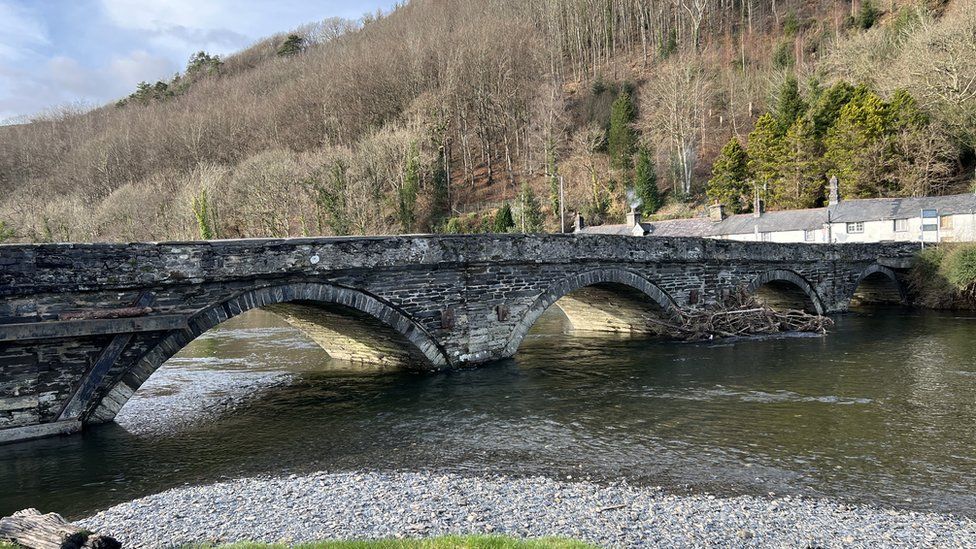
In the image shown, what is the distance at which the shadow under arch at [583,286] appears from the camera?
1653 centimetres

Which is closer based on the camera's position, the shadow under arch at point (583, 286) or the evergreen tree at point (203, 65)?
the shadow under arch at point (583, 286)

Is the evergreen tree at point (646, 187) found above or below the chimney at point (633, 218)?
above

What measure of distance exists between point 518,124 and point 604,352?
47.6 metres

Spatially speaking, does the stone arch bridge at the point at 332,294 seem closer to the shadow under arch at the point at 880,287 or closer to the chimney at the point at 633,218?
the shadow under arch at the point at 880,287

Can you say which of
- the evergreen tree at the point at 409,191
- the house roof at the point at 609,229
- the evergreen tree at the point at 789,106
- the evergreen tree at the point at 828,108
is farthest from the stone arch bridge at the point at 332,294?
the evergreen tree at the point at 789,106

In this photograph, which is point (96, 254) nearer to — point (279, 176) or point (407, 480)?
point (407, 480)

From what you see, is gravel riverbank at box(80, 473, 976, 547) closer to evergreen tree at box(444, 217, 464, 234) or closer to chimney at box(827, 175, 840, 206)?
chimney at box(827, 175, 840, 206)

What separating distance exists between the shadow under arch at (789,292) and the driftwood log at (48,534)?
22.0 m

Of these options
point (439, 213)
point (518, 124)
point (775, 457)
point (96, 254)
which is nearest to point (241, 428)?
point (96, 254)

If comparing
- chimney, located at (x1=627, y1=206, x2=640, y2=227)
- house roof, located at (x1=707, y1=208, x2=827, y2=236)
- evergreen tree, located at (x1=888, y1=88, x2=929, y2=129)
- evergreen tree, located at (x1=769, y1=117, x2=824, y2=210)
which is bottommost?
house roof, located at (x1=707, y1=208, x2=827, y2=236)

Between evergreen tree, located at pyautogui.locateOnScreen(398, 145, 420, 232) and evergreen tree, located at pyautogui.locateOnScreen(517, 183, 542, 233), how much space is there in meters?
8.92

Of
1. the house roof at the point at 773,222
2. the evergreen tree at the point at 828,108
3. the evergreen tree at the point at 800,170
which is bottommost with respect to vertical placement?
the house roof at the point at 773,222

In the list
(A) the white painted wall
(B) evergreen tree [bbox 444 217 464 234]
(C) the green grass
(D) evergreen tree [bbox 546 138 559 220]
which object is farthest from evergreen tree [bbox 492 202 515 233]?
(C) the green grass

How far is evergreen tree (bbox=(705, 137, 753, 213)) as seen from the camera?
4675 centimetres
